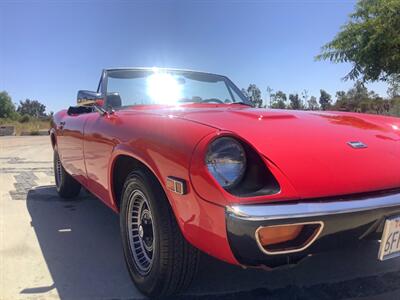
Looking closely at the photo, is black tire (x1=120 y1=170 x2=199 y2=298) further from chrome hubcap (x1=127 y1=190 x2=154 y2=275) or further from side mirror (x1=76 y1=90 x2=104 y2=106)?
side mirror (x1=76 y1=90 x2=104 y2=106)

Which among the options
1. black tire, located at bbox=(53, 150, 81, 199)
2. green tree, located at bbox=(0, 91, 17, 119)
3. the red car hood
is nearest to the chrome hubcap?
the red car hood

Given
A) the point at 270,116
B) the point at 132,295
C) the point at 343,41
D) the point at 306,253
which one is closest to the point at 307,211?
the point at 306,253

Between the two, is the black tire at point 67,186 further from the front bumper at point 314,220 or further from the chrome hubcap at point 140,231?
the front bumper at point 314,220

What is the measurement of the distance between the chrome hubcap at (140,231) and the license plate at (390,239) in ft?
4.04

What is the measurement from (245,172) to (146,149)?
0.63m

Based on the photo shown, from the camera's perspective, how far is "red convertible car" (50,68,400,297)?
167 centimetres

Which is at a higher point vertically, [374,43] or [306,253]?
[374,43]

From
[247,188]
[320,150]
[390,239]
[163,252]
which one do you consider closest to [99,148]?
[163,252]

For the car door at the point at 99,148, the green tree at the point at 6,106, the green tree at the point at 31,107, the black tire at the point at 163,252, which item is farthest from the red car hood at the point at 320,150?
the green tree at the point at 31,107

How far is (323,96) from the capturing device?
74.5 feet

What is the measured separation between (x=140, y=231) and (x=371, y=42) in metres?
8.44

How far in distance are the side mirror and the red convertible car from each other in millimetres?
760

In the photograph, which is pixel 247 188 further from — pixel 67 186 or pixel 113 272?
pixel 67 186

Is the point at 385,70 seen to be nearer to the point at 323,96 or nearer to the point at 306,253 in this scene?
the point at 306,253
